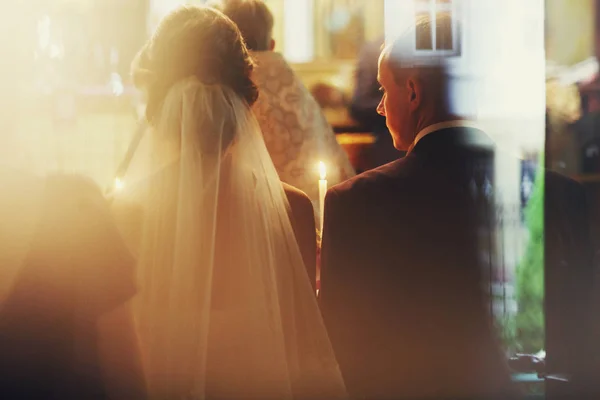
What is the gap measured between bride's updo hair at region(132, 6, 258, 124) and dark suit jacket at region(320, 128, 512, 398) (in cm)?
35

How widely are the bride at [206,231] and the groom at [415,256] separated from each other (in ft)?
0.44

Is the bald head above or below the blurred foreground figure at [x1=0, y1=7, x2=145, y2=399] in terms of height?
above

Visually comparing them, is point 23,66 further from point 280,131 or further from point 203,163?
point 280,131

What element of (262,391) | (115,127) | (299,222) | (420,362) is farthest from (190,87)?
(420,362)

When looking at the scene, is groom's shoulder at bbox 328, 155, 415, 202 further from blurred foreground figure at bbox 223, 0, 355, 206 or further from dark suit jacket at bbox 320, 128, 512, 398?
blurred foreground figure at bbox 223, 0, 355, 206

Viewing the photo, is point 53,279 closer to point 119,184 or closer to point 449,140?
point 119,184

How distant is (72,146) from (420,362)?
0.90 meters

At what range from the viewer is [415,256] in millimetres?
1444

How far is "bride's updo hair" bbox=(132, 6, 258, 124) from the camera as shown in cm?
138

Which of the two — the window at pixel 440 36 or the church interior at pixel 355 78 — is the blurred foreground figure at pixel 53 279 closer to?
the church interior at pixel 355 78

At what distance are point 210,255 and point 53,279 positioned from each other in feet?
1.05

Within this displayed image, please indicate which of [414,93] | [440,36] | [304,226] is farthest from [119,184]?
[440,36]

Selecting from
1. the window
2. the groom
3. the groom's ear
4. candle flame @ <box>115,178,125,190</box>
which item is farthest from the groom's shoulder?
candle flame @ <box>115,178,125,190</box>

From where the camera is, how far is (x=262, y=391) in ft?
4.59
